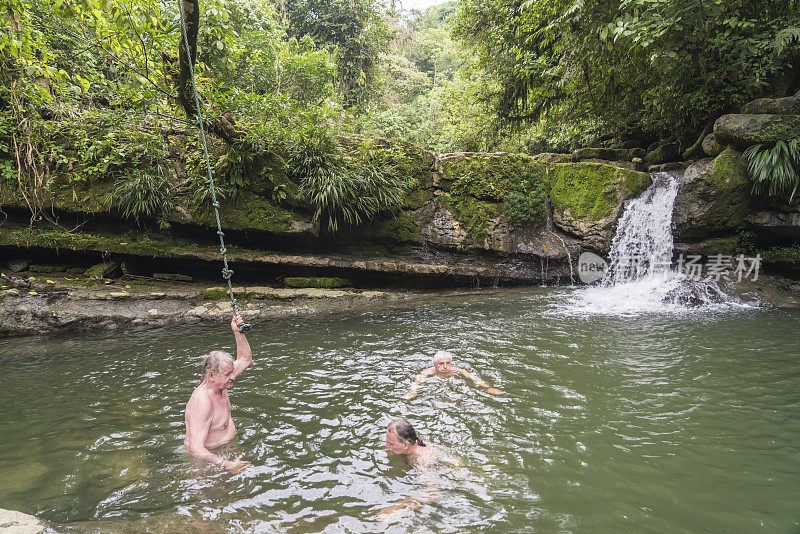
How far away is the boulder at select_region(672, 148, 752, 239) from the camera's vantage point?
914 cm

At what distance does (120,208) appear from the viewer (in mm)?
8805

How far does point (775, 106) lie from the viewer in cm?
886

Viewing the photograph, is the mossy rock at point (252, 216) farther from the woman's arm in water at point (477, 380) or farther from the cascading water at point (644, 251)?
the cascading water at point (644, 251)

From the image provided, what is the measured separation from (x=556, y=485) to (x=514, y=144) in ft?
60.2

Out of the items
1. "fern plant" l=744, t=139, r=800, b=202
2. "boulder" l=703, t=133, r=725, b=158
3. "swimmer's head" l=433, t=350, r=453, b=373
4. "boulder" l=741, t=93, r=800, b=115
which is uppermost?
"boulder" l=741, t=93, r=800, b=115

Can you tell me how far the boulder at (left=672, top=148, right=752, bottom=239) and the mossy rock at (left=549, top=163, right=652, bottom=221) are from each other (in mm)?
1002

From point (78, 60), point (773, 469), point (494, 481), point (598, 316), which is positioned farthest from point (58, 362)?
point (78, 60)

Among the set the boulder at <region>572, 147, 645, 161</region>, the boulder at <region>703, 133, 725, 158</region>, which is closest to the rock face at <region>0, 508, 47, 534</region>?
the boulder at <region>703, 133, 725, 158</region>

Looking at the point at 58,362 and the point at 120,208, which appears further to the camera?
the point at 120,208

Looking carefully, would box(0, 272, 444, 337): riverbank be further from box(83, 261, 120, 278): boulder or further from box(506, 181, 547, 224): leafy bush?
box(506, 181, 547, 224): leafy bush

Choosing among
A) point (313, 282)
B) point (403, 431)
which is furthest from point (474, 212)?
point (403, 431)

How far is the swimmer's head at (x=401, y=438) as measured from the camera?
3242 millimetres

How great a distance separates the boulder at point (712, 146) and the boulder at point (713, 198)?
0.84 ft

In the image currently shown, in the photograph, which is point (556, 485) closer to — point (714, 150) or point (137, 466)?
point (137, 466)
